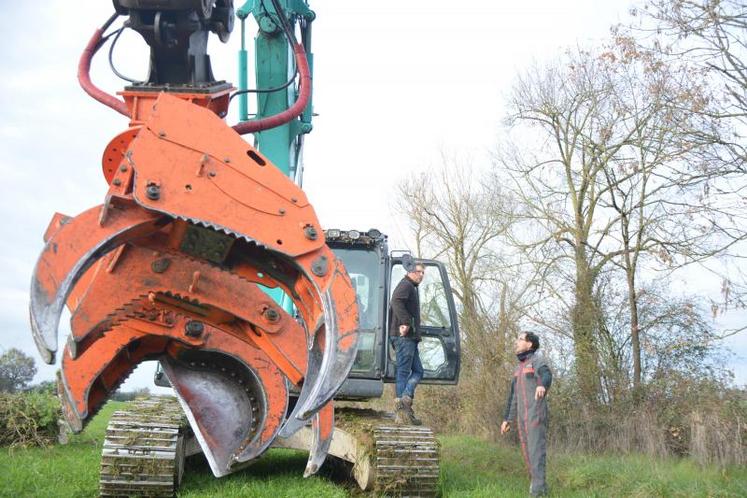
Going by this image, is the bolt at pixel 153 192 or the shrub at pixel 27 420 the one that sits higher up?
the bolt at pixel 153 192

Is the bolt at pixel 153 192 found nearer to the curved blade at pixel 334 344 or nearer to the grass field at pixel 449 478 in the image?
the curved blade at pixel 334 344

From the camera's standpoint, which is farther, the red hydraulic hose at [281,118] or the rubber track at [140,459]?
the rubber track at [140,459]

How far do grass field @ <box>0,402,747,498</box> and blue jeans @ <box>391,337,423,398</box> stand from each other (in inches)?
34.6

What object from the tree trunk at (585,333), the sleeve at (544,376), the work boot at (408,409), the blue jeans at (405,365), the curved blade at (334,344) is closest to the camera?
the curved blade at (334,344)

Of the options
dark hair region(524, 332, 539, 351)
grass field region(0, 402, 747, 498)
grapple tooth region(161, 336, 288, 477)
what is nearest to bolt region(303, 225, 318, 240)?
grapple tooth region(161, 336, 288, 477)

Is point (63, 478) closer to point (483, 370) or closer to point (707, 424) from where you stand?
point (707, 424)

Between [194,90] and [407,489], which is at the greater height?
[194,90]

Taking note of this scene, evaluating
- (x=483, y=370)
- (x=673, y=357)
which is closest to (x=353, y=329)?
(x=673, y=357)

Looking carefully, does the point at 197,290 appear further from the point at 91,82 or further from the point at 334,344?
the point at 91,82

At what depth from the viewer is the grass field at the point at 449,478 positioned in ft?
22.9

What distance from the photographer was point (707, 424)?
381 inches

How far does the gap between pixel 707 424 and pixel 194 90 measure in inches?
285

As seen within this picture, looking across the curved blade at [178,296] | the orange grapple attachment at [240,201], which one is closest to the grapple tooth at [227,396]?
the curved blade at [178,296]

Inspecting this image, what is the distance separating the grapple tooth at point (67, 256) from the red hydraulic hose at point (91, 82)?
1034 millimetres
